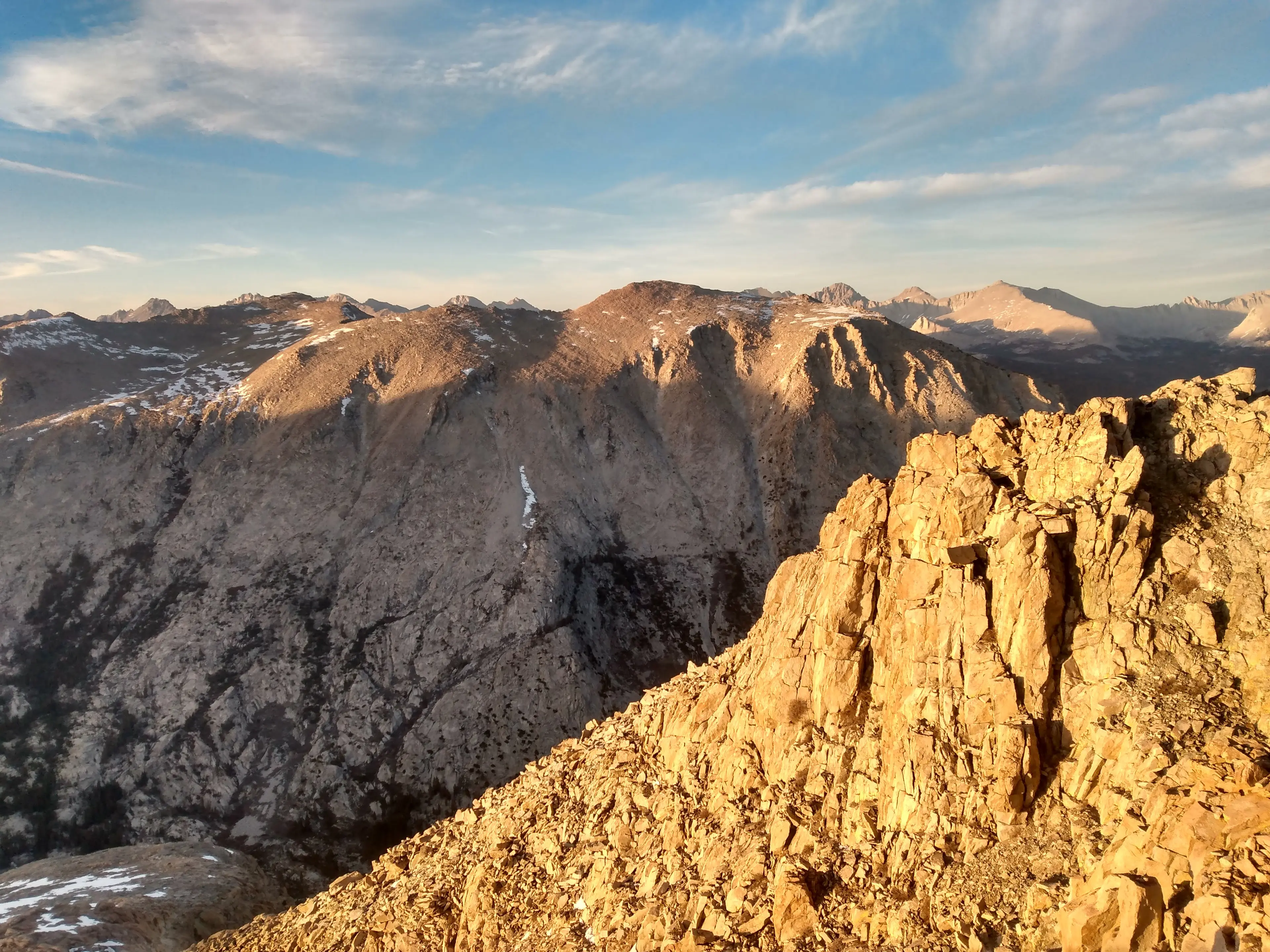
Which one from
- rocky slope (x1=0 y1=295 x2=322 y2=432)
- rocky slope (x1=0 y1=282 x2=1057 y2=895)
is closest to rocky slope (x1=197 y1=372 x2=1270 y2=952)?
rocky slope (x1=0 y1=282 x2=1057 y2=895)

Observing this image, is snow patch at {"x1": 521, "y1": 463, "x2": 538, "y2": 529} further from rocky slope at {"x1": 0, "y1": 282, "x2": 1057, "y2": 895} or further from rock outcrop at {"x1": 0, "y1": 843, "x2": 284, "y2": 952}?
rock outcrop at {"x1": 0, "y1": 843, "x2": 284, "y2": 952}

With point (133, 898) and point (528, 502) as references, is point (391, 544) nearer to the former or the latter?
point (528, 502)

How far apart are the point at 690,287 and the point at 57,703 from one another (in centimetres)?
9917

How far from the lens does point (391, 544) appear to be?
75312 millimetres

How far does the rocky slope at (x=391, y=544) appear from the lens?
191ft

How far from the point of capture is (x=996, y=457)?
859 inches

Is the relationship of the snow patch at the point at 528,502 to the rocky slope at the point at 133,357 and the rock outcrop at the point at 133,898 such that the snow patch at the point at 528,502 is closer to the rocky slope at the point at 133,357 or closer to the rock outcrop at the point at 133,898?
the rock outcrop at the point at 133,898

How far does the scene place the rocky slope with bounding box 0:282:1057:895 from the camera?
191 ft

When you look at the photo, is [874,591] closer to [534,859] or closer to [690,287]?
[534,859]

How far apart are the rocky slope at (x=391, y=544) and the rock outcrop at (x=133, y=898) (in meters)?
5.86

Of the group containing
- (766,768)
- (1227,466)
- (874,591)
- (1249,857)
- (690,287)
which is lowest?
(766,768)

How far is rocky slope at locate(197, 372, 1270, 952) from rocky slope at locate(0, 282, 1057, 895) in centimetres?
3632

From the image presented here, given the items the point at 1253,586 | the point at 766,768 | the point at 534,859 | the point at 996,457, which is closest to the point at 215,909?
the point at 534,859

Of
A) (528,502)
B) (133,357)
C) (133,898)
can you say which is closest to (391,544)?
(528,502)
